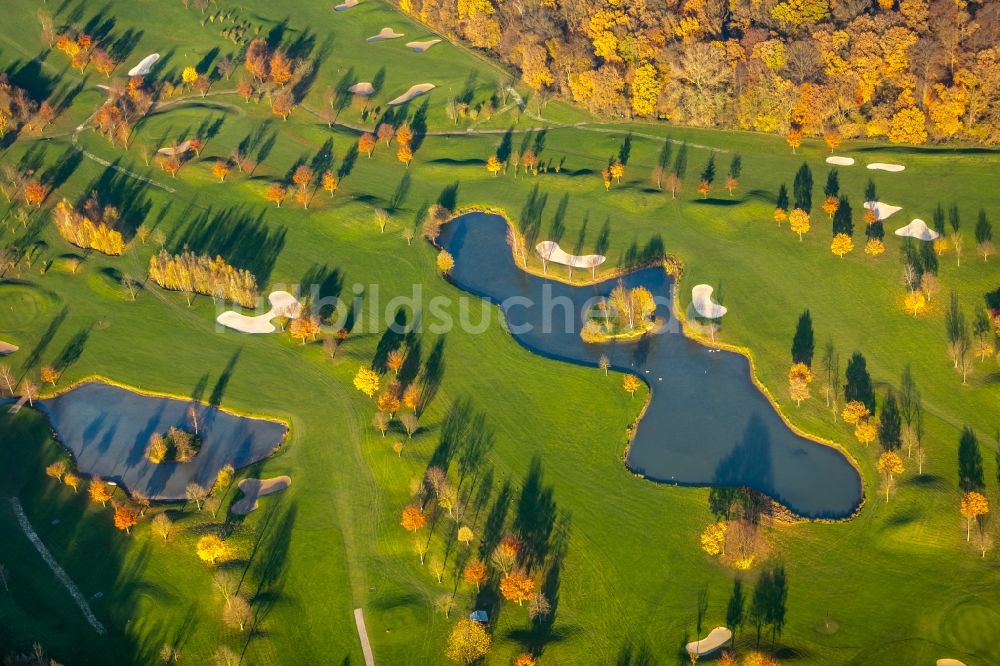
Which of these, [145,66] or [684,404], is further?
[145,66]

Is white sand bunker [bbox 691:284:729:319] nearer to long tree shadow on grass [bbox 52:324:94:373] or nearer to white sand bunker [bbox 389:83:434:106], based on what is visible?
white sand bunker [bbox 389:83:434:106]

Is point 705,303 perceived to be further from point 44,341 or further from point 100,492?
point 44,341

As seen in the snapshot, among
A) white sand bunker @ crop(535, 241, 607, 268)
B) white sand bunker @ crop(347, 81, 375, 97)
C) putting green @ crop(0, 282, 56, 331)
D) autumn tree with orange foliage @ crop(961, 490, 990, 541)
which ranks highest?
white sand bunker @ crop(347, 81, 375, 97)

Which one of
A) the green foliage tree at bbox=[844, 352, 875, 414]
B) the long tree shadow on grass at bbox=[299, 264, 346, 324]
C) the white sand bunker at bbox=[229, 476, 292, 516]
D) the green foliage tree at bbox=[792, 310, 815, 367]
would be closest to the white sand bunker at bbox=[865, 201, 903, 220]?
the green foliage tree at bbox=[792, 310, 815, 367]

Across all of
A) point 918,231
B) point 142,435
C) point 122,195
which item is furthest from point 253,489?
point 918,231

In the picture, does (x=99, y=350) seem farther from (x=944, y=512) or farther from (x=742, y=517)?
(x=944, y=512)

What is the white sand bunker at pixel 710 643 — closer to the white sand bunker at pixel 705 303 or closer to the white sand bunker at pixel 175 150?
the white sand bunker at pixel 705 303

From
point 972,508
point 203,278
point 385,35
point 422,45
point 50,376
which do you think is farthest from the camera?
point 385,35
